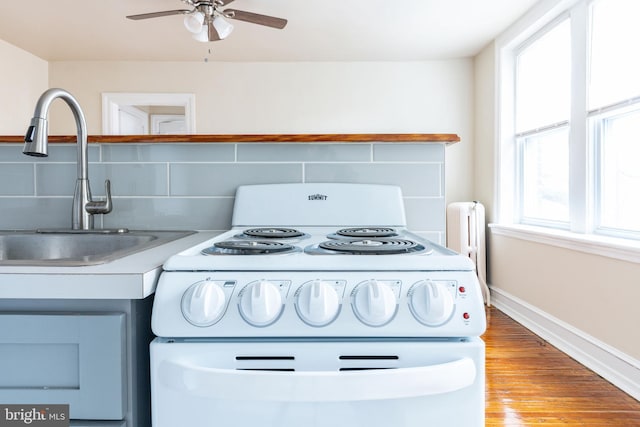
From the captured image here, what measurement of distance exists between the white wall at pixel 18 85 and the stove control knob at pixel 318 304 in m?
4.41

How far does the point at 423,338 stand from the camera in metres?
0.70

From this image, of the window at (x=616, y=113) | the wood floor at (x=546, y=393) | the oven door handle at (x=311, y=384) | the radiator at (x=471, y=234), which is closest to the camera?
the oven door handle at (x=311, y=384)

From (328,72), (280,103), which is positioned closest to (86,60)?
(280,103)

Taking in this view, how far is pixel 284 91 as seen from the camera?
4.60m

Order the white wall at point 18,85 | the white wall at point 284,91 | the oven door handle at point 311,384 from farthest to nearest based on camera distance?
the white wall at point 284,91 < the white wall at point 18,85 < the oven door handle at point 311,384

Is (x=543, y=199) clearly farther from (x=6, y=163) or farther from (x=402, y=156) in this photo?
(x=6, y=163)

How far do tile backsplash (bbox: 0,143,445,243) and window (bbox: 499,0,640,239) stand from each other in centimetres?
157

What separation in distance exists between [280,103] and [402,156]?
139 inches

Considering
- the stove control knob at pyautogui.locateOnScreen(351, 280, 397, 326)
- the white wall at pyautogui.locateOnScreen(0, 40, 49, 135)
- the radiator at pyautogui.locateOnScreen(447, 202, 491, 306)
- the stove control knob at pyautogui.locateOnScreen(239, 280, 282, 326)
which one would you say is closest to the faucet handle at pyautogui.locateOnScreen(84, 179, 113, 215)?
the stove control knob at pyautogui.locateOnScreen(239, 280, 282, 326)

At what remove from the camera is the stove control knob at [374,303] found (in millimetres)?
661

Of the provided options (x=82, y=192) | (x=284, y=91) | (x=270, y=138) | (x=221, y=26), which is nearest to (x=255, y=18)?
(x=221, y=26)

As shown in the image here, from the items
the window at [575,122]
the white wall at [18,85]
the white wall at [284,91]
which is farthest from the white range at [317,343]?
the white wall at [18,85]

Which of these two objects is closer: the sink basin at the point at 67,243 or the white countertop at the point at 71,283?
the white countertop at the point at 71,283

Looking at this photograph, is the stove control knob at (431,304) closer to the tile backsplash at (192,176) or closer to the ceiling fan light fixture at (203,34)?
the tile backsplash at (192,176)
